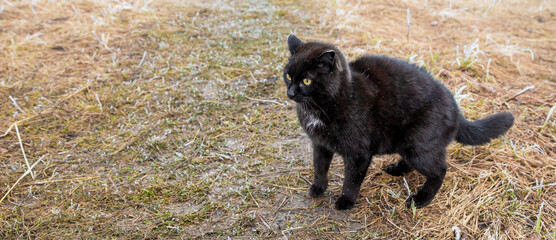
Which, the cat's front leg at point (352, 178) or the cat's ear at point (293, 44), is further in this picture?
the cat's ear at point (293, 44)

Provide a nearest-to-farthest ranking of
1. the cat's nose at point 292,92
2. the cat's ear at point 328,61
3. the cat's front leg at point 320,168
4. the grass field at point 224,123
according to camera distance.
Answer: the cat's ear at point 328,61
the cat's nose at point 292,92
the grass field at point 224,123
the cat's front leg at point 320,168

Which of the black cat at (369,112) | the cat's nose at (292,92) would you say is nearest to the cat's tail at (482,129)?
the black cat at (369,112)

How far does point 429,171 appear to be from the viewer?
8.21 feet

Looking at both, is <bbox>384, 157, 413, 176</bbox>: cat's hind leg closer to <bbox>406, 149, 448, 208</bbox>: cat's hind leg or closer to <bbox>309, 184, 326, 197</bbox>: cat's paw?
<bbox>406, 149, 448, 208</bbox>: cat's hind leg

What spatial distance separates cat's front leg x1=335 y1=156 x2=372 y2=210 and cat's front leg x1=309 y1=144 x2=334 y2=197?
0.58 feet

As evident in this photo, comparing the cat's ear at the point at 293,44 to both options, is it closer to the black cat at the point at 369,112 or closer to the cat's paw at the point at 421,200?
the black cat at the point at 369,112

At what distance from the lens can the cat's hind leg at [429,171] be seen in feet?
8.13

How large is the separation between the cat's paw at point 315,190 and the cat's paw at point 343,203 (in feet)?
0.55

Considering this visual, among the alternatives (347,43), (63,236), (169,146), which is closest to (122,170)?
(169,146)

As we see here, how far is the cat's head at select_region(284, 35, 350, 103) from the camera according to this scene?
236 centimetres

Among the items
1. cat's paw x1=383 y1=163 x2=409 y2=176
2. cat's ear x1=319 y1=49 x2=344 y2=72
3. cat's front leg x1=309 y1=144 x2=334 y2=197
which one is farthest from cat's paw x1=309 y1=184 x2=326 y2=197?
cat's ear x1=319 y1=49 x2=344 y2=72

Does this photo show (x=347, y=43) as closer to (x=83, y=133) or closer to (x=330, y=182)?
(x=330, y=182)

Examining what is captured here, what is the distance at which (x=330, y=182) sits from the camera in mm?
2949

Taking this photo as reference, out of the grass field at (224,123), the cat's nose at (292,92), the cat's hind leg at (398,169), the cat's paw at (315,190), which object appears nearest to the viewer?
the cat's nose at (292,92)
